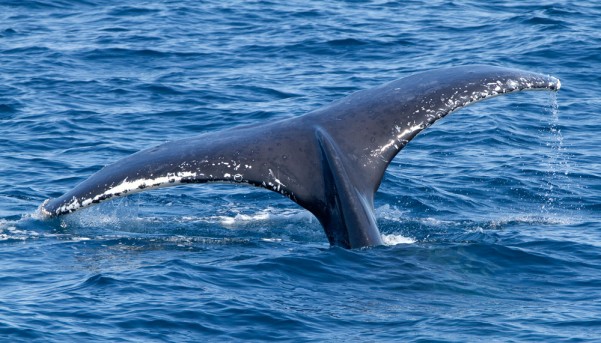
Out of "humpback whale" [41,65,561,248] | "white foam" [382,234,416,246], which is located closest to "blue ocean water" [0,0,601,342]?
"white foam" [382,234,416,246]

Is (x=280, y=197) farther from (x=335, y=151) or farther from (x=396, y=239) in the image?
(x=335, y=151)

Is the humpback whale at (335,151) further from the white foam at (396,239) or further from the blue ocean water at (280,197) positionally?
the white foam at (396,239)

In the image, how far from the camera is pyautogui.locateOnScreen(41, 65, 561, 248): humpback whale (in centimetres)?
982

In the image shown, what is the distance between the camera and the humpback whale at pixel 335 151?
982cm

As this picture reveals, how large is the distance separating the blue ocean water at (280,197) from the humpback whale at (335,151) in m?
0.55

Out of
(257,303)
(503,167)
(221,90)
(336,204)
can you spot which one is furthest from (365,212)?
(221,90)

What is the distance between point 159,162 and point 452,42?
Result: 1494cm

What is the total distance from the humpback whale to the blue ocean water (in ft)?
1.82

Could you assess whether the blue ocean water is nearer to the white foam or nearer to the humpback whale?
the white foam

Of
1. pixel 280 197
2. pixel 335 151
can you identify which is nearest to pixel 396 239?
pixel 335 151

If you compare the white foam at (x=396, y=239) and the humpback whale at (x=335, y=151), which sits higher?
the humpback whale at (x=335, y=151)

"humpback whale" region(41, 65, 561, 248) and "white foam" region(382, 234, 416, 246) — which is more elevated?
"humpback whale" region(41, 65, 561, 248)

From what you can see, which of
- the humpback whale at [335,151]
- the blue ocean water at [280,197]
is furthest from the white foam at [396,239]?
the humpback whale at [335,151]

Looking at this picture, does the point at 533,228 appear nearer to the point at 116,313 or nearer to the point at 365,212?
the point at 365,212
